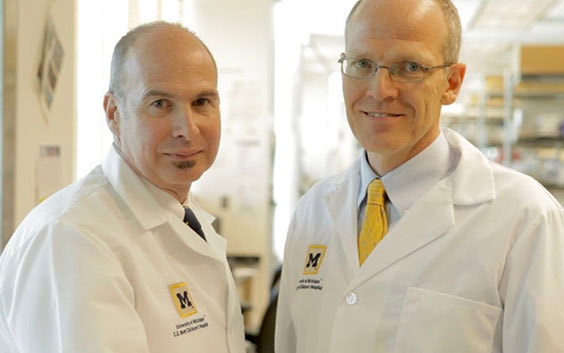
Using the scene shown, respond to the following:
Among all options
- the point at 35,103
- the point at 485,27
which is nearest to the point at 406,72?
the point at 35,103

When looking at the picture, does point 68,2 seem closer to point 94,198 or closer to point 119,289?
point 94,198

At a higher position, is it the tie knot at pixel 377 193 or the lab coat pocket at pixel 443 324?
the tie knot at pixel 377 193

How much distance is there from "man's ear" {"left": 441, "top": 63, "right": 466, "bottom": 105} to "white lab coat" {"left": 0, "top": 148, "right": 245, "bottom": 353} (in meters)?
0.69

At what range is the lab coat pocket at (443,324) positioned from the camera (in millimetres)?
1351

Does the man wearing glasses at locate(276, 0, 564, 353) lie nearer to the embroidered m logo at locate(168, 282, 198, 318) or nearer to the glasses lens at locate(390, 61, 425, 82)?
the glasses lens at locate(390, 61, 425, 82)

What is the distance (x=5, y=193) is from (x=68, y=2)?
0.81 meters

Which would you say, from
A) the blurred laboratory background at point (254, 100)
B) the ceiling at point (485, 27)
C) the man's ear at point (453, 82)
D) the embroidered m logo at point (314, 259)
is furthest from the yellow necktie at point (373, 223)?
the ceiling at point (485, 27)

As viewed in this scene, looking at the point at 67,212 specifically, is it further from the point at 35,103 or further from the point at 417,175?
the point at 35,103

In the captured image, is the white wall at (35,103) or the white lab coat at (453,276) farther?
the white wall at (35,103)

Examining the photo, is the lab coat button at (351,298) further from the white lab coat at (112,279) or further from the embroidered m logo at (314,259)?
the white lab coat at (112,279)

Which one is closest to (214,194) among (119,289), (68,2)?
(68,2)

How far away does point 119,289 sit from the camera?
1.27 meters

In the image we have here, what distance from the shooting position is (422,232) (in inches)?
57.3

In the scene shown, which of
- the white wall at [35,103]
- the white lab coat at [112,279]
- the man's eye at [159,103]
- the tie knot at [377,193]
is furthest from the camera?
the white wall at [35,103]
